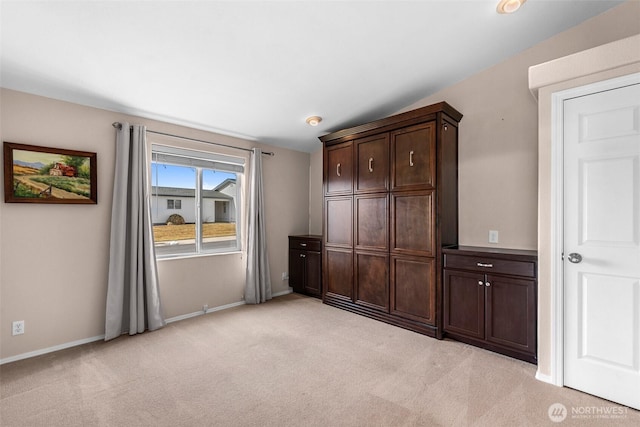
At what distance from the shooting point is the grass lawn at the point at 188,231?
11.7ft

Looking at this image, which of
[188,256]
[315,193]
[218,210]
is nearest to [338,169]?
[315,193]

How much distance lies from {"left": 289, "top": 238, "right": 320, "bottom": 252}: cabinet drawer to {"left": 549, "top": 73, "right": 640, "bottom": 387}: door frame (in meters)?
2.78

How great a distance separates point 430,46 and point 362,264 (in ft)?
7.97

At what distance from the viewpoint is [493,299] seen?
8.87 ft

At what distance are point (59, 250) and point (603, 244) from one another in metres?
4.46

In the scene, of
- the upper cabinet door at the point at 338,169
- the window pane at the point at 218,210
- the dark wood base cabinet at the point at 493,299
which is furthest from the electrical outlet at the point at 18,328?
the dark wood base cabinet at the point at 493,299

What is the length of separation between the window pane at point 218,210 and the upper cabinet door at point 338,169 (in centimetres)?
135

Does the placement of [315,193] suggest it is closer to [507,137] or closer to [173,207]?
[173,207]

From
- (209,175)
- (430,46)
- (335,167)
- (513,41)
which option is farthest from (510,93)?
(209,175)

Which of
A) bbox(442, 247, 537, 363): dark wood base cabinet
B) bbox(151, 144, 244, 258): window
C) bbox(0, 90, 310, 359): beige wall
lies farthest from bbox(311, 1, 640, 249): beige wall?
bbox(0, 90, 310, 359): beige wall

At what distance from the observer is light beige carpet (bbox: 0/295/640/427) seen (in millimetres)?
1870

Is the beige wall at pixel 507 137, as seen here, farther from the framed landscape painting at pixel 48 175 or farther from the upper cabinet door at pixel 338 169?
the framed landscape painting at pixel 48 175

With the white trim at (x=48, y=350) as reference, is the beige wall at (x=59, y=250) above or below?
above

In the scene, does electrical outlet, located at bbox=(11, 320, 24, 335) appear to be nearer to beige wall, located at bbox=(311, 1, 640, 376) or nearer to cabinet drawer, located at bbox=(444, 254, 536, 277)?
cabinet drawer, located at bbox=(444, 254, 536, 277)
